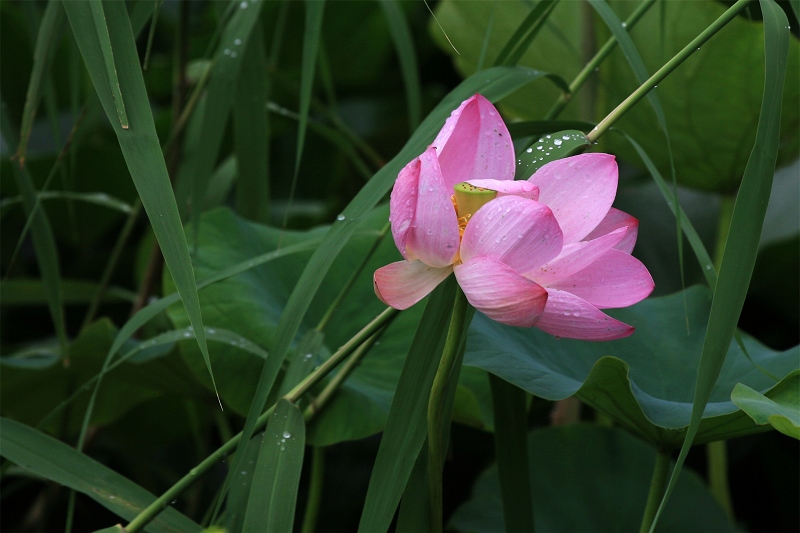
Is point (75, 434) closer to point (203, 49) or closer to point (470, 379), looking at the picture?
point (470, 379)

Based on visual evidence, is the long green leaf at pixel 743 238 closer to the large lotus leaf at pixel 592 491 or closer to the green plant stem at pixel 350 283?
the green plant stem at pixel 350 283

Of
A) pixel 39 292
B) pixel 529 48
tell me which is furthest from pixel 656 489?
pixel 39 292

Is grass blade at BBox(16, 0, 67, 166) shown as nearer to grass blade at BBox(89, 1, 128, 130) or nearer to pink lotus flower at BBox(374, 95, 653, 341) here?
grass blade at BBox(89, 1, 128, 130)

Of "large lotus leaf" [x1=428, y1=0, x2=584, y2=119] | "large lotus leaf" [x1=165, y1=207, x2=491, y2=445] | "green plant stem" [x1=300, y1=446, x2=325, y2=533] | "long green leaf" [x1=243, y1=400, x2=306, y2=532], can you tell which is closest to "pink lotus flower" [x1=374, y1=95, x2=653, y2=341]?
"long green leaf" [x1=243, y1=400, x2=306, y2=532]

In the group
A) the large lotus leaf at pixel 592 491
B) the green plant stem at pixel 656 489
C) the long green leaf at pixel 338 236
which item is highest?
the long green leaf at pixel 338 236

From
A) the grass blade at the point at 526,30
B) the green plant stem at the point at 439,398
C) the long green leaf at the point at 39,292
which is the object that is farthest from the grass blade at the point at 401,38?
the long green leaf at the point at 39,292

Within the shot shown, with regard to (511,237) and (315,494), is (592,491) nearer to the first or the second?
(315,494)
